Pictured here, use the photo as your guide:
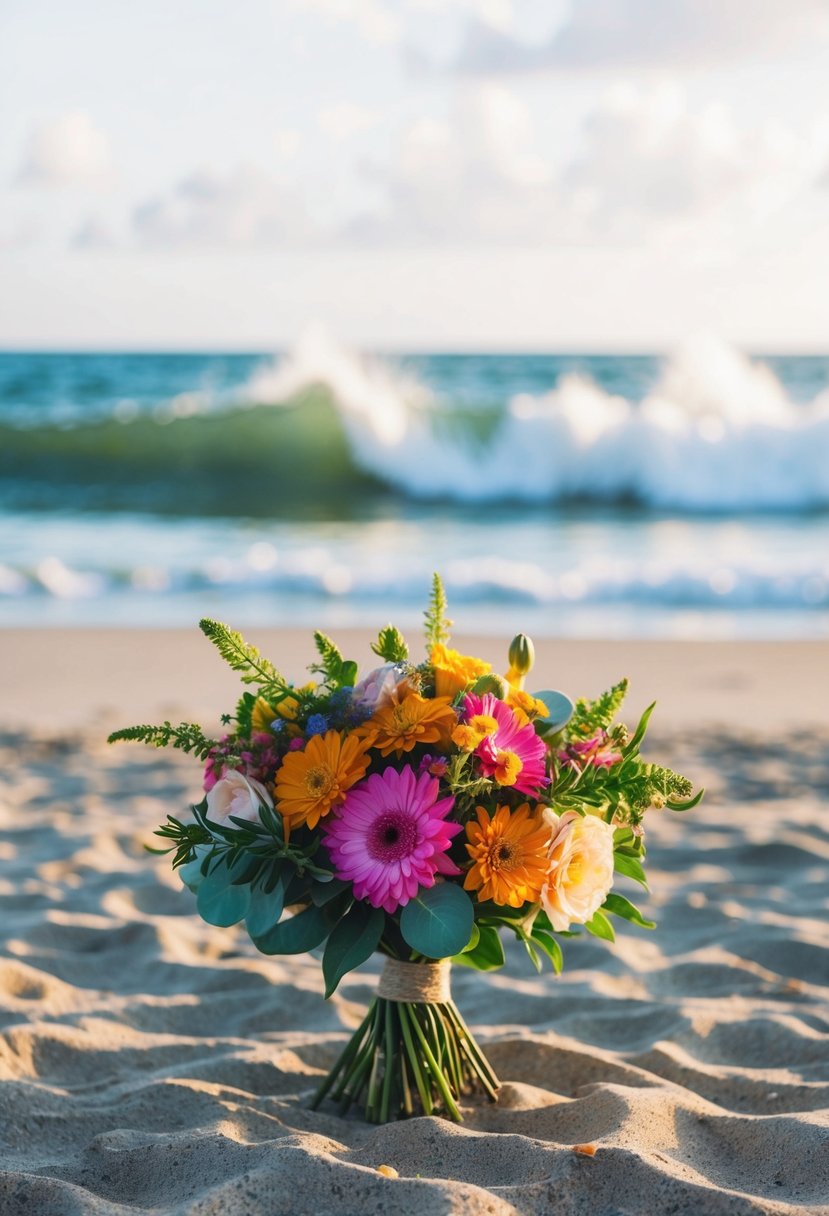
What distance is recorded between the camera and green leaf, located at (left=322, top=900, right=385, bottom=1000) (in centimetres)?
201

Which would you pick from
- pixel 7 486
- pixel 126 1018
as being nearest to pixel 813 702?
pixel 126 1018

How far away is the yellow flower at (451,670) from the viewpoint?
6.73ft

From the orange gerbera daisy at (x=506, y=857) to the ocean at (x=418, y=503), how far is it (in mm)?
6402

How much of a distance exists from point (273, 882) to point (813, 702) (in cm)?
520

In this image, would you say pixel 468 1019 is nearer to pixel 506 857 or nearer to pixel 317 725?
→ pixel 506 857

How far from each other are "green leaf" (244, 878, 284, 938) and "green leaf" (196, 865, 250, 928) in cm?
2

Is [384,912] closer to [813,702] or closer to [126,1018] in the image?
[126,1018]

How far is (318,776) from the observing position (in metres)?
1.95

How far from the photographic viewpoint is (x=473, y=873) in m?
1.95

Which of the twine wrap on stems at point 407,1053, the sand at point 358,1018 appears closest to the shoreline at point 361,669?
the sand at point 358,1018

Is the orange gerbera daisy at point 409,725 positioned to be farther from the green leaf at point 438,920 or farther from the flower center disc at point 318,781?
the green leaf at point 438,920

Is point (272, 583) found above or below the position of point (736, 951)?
above

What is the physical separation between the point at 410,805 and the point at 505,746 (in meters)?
0.16

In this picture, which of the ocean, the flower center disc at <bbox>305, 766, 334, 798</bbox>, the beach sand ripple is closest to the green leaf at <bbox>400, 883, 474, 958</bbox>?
the flower center disc at <bbox>305, 766, 334, 798</bbox>
